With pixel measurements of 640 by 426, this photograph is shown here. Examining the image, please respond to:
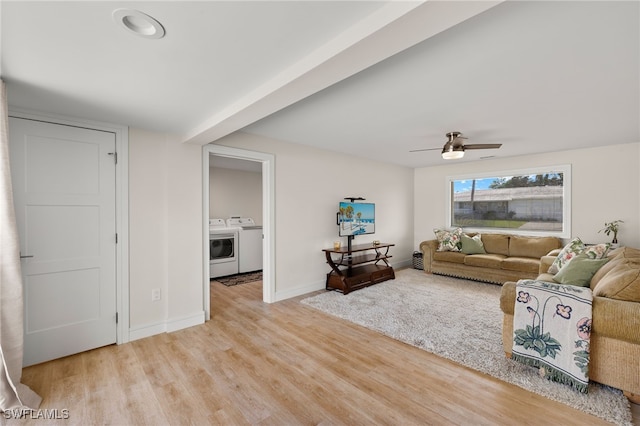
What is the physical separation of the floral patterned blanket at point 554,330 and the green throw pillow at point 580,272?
691 mm

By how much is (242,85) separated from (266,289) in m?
2.82

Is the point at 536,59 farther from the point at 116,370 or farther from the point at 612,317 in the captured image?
→ the point at 116,370

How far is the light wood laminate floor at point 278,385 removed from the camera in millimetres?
1796

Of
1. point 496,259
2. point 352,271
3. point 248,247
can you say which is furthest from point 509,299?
point 248,247

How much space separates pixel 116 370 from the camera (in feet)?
7.70

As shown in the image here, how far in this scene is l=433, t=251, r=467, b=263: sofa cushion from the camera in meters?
5.12

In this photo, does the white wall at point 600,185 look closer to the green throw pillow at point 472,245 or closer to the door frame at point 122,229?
the green throw pillow at point 472,245

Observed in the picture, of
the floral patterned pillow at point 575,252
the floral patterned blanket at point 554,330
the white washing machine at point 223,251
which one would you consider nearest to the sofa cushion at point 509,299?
the floral patterned blanket at point 554,330

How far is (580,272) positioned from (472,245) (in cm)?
261

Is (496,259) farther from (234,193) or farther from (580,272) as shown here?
(234,193)

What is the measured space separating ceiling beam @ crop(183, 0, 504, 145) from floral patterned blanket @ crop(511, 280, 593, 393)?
2083 millimetres

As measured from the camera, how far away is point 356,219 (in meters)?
5.01

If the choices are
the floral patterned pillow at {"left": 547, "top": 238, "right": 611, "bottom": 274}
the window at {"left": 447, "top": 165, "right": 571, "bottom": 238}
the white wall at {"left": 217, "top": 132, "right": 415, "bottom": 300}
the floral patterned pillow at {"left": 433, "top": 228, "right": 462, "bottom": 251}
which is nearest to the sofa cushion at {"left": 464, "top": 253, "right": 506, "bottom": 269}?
the floral patterned pillow at {"left": 433, "top": 228, "right": 462, "bottom": 251}

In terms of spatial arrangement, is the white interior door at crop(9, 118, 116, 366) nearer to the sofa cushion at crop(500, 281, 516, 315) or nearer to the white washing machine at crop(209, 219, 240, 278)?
the white washing machine at crop(209, 219, 240, 278)
